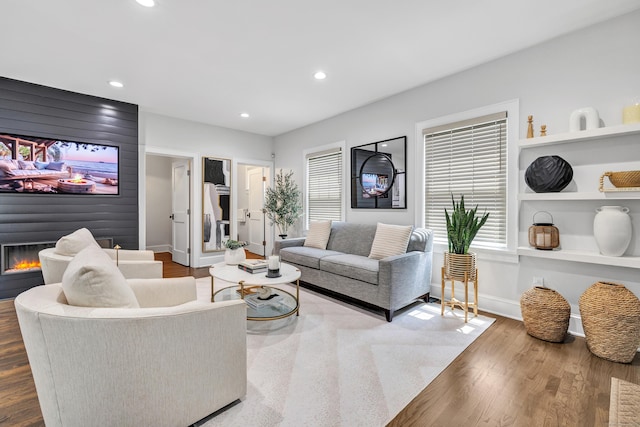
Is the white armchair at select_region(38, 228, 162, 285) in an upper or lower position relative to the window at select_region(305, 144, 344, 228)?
lower

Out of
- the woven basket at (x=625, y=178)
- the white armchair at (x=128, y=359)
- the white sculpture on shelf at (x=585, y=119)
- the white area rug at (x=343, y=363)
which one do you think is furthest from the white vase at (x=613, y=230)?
the white armchair at (x=128, y=359)

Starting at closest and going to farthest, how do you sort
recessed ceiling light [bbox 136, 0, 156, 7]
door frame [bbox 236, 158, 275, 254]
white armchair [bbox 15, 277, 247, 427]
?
white armchair [bbox 15, 277, 247, 427], recessed ceiling light [bbox 136, 0, 156, 7], door frame [bbox 236, 158, 275, 254]

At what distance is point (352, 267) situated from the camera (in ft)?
10.4

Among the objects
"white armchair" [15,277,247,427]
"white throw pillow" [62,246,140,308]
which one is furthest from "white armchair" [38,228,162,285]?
"white armchair" [15,277,247,427]

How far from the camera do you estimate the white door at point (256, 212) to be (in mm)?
6508

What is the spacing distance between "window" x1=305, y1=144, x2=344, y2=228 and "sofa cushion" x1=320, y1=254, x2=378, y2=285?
55.7 inches

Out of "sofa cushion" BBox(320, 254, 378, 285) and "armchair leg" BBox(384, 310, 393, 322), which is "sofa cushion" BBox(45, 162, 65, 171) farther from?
"armchair leg" BBox(384, 310, 393, 322)

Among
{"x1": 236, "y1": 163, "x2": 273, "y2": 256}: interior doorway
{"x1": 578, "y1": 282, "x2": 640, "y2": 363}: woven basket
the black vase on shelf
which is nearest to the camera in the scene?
{"x1": 578, "y1": 282, "x2": 640, "y2": 363}: woven basket

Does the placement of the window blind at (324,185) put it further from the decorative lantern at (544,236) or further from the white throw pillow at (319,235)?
the decorative lantern at (544,236)

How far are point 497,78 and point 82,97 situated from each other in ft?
16.8

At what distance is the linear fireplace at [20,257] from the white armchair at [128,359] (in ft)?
10.3

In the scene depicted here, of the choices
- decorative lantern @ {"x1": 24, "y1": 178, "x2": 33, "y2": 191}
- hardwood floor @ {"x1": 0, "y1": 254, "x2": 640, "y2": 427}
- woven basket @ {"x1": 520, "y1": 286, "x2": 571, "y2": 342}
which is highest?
decorative lantern @ {"x1": 24, "y1": 178, "x2": 33, "y2": 191}

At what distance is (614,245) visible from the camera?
7.40 ft

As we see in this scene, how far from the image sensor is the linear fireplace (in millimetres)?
3471
